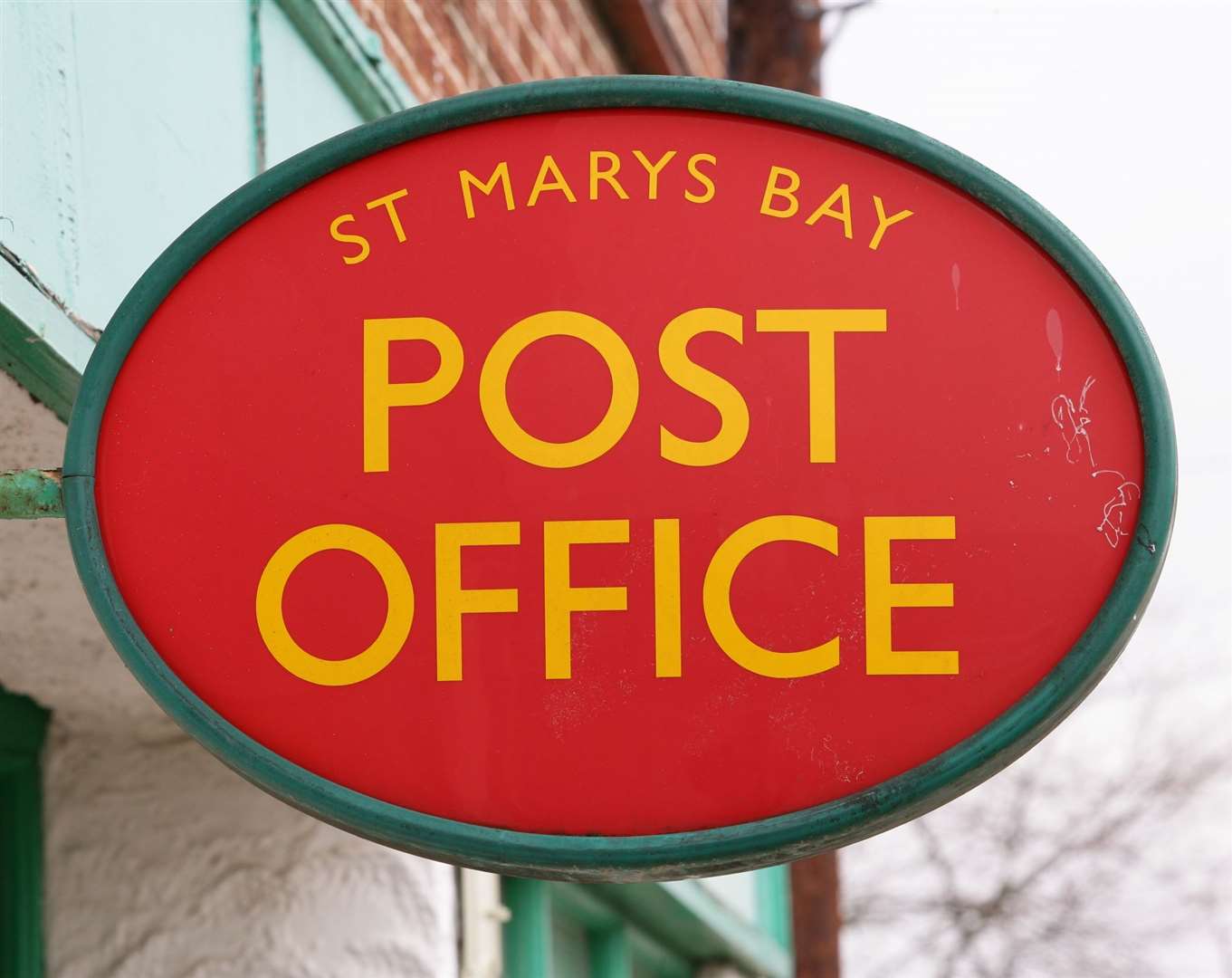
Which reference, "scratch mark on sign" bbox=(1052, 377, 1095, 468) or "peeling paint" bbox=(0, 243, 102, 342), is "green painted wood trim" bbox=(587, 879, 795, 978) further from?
"scratch mark on sign" bbox=(1052, 377, 1095, 468)

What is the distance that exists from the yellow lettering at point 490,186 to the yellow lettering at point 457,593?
40cm

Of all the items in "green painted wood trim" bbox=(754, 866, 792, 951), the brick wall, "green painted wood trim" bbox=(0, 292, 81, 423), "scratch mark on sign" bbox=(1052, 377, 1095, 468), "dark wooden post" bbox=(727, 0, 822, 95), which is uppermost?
"dark wooden post" bbox=(727, 0, 822, 95)

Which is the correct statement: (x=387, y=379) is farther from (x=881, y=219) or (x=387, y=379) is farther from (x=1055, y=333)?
(x=1055, y=333)

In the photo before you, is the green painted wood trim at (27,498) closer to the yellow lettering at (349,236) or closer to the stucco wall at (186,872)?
the yellow lettering at (349,236)

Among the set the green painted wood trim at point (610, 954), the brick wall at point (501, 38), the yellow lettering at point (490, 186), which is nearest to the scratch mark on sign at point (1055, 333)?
the yellow lettering at point (490, 186)

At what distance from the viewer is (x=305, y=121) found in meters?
3.28

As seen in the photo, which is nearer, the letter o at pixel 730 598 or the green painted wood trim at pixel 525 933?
the letter o at pixel 730 598

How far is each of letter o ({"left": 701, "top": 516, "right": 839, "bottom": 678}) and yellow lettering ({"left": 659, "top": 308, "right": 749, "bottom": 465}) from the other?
3.8 inches

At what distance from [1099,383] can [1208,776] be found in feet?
51.2

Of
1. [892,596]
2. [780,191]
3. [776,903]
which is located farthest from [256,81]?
[776,903]

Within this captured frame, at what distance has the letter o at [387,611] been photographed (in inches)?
79.7

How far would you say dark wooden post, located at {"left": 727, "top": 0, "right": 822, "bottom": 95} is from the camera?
6777 mm

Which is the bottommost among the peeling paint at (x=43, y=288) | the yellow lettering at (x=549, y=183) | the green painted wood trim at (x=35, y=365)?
the green painted wood trim at (x=35, y=365)

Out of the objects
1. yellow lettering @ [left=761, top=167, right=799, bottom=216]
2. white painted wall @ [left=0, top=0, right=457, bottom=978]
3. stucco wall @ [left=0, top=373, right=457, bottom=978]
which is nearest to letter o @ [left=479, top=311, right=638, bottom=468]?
yellow lettering @ [left=761, top=167, right=799, bottom=216]
